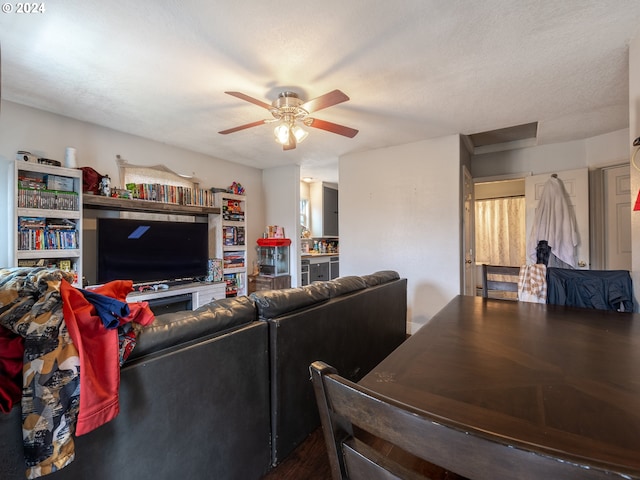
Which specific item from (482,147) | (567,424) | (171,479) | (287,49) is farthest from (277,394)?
(482,147)

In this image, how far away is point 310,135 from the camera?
11.5 feet

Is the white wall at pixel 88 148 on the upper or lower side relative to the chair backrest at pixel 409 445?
upper

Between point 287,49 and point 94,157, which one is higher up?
point 287,49

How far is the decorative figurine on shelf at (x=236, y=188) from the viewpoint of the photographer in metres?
4.50

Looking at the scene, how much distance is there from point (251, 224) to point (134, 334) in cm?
410

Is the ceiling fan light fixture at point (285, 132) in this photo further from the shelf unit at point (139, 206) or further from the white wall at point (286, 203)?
the white wall at point (286, 203)

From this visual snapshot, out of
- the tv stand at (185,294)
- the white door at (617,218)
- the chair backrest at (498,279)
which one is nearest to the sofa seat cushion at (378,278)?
the chair backrest at (498,279)

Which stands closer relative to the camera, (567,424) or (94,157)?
(567,424)

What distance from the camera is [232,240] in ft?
14.3

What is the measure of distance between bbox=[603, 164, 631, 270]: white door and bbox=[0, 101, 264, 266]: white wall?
4.73 m

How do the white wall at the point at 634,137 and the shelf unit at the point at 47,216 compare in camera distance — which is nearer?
the white wall at the point at 634,137

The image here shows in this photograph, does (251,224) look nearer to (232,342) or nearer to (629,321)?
(232,342)

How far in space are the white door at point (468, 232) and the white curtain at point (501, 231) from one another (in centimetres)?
195

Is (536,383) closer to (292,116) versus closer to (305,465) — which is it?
(305,465)
